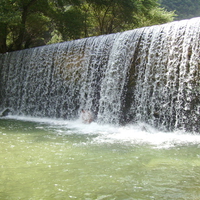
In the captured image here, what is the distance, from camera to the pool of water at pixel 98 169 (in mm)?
2766

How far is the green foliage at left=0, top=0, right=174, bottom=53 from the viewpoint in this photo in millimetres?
16406

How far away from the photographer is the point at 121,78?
28.8 feet

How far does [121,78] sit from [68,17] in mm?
11040

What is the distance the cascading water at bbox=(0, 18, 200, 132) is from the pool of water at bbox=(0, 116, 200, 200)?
6.71 feet

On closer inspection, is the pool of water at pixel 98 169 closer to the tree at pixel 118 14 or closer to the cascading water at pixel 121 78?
the cascading water at pixel 121 78

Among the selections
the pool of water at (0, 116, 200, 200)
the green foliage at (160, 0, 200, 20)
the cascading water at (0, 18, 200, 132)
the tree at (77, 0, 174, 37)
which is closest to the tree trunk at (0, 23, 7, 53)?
the cascading water at (0, 18, 200, 132)

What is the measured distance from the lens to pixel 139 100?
812cm

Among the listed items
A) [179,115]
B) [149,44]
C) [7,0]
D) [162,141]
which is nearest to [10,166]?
[162,141]

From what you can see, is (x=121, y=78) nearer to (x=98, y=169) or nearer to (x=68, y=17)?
(x=98, y=169)

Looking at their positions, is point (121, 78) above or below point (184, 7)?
below

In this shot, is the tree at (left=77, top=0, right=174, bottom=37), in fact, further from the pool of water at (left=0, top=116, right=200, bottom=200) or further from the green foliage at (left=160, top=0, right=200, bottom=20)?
the green foliage at (left=160, top=0, right=200, bottom=20)

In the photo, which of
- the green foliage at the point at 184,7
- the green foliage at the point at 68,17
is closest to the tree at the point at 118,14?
the green foliage at the point at 68,17

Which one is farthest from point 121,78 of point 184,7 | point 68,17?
point 184,7

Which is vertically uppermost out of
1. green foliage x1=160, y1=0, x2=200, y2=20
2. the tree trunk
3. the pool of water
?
green foliage x1=160, y1=0, x2=200, y2=20
